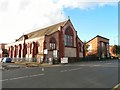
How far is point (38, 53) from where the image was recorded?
5444 centimetres

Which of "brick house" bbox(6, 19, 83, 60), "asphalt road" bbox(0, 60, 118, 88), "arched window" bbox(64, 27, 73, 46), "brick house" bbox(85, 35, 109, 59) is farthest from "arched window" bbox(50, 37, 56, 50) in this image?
"asphalt road" bbox(0, 60, 118, 88)

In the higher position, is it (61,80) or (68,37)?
(68,37)

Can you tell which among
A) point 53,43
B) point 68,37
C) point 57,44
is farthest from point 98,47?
point 53,43

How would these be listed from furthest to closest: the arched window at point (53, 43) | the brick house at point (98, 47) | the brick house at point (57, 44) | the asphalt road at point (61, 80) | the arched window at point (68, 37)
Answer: the brick house at point (98, 47), the arched window at point (68, 37), the arched window at point (53, 43), the brick house at point (57, 44), the asphalt road at point (61, 80)

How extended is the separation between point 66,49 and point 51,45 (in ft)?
18.1

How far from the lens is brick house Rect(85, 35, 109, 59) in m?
78.4

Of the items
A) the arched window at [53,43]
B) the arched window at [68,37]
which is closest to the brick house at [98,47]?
the arched window at [68,37]

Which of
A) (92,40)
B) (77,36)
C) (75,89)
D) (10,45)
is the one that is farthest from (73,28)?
(75,89)

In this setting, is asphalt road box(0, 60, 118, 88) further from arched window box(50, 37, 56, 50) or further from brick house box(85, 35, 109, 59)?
brick house box(85, 35, 109, 59)

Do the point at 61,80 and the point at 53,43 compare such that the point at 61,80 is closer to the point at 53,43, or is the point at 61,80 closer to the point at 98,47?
the point at 53,43

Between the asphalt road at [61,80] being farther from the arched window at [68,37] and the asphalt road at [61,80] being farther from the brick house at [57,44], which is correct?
the arched window at [68,37]

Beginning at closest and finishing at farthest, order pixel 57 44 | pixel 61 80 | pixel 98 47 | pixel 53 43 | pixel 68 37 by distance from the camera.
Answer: pixel 61 80 → pixel 53 43 → pixel 57 44 → pixel 68 37 → pixel 98 47

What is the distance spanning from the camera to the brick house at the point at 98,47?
3086 inches

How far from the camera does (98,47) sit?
78562 millimetres
